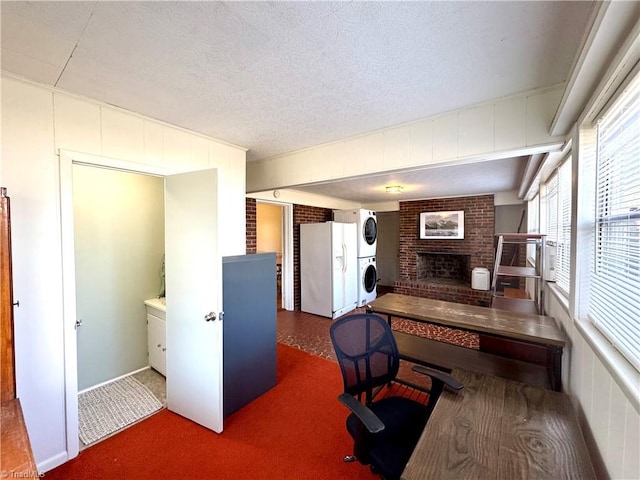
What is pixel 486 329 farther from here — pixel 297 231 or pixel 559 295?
pixel 297 231

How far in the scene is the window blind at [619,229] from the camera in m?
0.97

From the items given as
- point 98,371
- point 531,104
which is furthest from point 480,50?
point 98,371

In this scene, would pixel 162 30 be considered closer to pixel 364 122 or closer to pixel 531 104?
pixel 364 122

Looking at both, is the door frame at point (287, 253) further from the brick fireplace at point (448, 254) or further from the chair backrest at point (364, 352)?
the chair backrest at point (364, 352)

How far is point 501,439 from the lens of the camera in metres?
1.10

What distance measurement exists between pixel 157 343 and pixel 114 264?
0.95m

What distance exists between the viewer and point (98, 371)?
269 cm

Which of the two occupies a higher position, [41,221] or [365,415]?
[41,221]

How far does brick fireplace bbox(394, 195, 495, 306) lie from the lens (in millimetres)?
5457

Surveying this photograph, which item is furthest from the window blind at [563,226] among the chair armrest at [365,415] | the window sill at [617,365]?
the chair armrest at [365,415]

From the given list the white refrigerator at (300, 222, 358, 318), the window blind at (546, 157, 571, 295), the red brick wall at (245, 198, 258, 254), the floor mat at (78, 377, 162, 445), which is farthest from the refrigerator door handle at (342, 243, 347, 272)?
the floor mat at (78, 377, 162, 445)

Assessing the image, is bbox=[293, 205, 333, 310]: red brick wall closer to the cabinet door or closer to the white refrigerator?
the white refrigerator

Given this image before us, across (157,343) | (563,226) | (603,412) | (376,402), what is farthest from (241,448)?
(563,226)

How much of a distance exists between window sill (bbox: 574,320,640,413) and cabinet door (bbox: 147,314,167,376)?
3.22 meters
